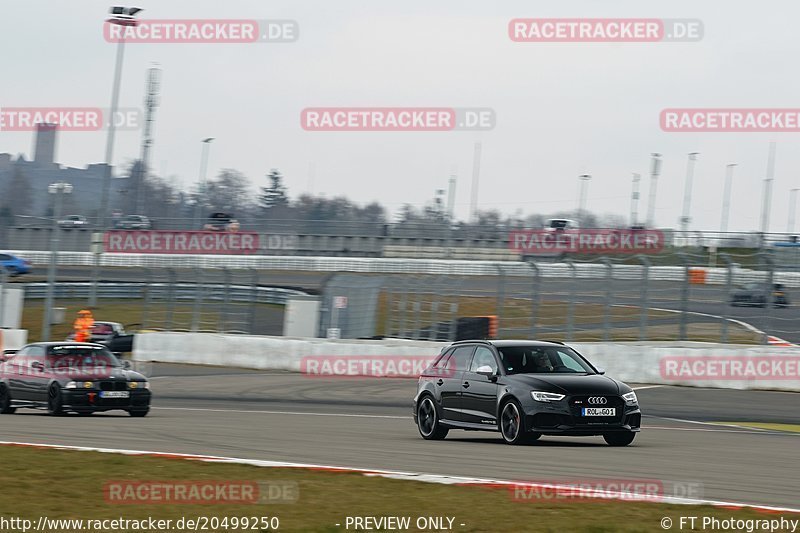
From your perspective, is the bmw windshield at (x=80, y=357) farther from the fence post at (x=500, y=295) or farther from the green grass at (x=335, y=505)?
the fence post at (x=500, y=295)

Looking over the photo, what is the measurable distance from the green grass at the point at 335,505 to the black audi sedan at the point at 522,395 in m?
4.12

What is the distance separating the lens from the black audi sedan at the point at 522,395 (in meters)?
13.6

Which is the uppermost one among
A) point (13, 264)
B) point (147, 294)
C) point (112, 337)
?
point (13, 264)

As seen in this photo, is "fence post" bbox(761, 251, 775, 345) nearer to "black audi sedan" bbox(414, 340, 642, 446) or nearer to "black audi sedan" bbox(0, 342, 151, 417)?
"black audi sedan" bbox(414, 340, 642, 446)

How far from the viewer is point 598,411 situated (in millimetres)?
13648

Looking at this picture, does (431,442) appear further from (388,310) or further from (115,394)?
(388,310)

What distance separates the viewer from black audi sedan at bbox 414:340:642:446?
13.6 meters

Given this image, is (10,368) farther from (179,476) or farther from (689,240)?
(689,240)

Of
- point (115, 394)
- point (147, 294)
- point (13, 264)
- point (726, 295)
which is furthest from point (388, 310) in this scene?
point (13, 264)

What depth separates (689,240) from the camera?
40.2 meters

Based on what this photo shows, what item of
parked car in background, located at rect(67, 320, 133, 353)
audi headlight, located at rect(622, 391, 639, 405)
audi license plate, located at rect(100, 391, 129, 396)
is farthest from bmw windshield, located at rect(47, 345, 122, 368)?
parked car in background, located at rect(67, 320, 133, 353)

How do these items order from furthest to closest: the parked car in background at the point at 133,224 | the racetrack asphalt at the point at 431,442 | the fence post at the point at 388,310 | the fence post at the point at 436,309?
the parked car in background at the point at 133,224
the fence post at the point at 388,310
the fence post at the point at 436,309
the racetrack asphalt at the point at 431,442

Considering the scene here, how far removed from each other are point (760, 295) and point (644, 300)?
2.41 m

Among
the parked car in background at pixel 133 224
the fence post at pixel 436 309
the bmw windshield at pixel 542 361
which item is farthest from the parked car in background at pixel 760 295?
the parked car in background at pixel 133 224
